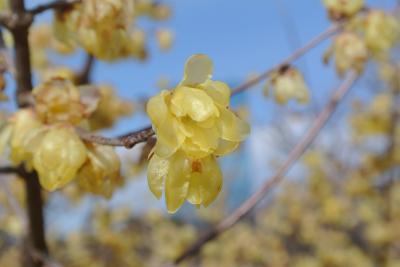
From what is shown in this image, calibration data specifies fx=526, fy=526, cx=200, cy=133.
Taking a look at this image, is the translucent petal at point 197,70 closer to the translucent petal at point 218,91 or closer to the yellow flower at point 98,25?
the translucent petal at point 218,91

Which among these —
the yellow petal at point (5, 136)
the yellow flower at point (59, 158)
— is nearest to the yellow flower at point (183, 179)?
the yellow flower at point (59, 158)

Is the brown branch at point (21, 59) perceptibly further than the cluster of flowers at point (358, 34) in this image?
No

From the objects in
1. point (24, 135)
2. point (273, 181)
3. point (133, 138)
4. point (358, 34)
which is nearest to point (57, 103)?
point (24, 135)

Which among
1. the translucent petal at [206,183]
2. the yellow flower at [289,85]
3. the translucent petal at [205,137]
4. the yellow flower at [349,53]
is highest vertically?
the translucent petal at [205,137]

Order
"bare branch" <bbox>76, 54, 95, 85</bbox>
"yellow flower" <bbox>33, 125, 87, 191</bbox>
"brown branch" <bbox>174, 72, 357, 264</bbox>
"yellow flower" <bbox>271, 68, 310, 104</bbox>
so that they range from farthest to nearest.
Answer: "bare branch" <bbox>76, 54, 95, 85</bbox> → "yellow flower" <bbox>271, 68, 310, 104</bbox> → "brown branch" <bbox>174, 72, 357, 264</bbox> → "yellow flower" <bbox>33, 125, 87, 191</bbox>

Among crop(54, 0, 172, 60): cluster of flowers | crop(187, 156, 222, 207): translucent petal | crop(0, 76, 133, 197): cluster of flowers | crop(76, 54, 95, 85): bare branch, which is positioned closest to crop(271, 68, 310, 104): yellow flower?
crop(54, 0, 172, 60): cluster of flowers

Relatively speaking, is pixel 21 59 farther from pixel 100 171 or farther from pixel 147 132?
pixel 147 132

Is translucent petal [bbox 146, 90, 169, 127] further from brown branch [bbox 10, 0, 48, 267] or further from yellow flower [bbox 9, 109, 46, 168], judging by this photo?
brown branch [bbox 10, 0, 48, 267]

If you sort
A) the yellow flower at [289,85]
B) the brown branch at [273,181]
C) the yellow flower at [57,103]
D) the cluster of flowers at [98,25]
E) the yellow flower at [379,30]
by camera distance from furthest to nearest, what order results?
the yellow flower at [379,30] → the yellow flower at [289,85] → the brown branch at [273,181] → the cluster of flowers at [98,25] → the yellow flower at [57,103]

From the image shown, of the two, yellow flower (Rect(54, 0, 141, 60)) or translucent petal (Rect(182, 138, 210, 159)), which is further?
yellow flower (Rect(54, 0, 141, 60))
